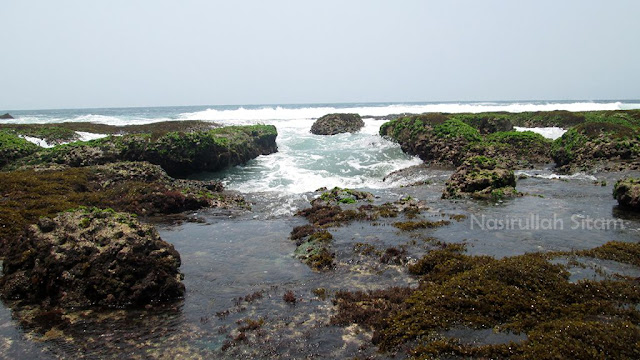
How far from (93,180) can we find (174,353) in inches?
702

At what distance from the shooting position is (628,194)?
16.0 meters

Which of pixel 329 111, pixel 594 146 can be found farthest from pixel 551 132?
pixel 329 111

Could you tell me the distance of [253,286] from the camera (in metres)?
10.2

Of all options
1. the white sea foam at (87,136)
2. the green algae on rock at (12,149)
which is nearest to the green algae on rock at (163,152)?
the green algae on rock at (12,149)

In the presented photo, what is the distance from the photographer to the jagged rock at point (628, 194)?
1576 centimetres

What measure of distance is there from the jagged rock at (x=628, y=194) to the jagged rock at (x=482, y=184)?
439 cm

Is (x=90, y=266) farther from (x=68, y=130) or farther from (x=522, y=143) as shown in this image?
(x=68, y=130)

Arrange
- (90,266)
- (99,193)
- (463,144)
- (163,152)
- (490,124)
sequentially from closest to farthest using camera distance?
(90,266) → (99,193) → (163,152) → (463,144) → (490,124)

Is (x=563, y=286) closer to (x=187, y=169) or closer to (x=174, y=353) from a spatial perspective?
(x=174, y=353)

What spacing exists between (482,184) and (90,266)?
19.4 meters

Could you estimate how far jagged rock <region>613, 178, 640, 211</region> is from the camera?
15758 mm

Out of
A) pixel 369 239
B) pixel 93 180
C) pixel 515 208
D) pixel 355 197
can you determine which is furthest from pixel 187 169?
pixel 515 208

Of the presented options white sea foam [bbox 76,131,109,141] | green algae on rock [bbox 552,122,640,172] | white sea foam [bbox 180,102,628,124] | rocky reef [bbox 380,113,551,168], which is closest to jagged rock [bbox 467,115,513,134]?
rocky reef [bbox 380,113,551,168]

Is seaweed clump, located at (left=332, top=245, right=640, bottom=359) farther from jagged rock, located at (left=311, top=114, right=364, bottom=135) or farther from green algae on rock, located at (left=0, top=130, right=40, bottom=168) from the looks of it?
jagged rock, located at (left=311, top=114, right=364, bottom=135)
